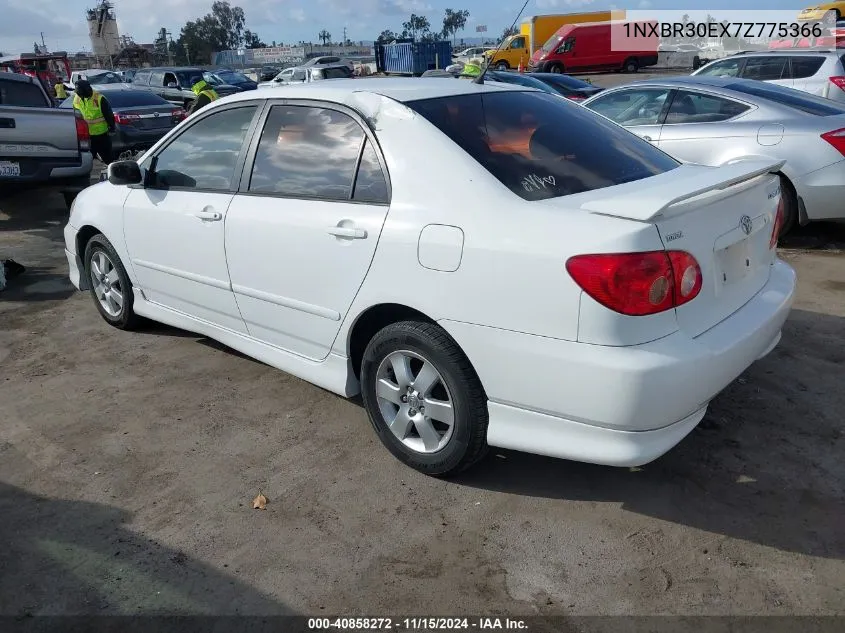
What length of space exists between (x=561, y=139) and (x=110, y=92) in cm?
1258

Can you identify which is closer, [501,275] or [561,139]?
[501,275]

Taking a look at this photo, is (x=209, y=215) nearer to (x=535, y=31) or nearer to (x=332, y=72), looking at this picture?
(x=332, y=72)

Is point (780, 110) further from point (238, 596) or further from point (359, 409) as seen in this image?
point (238, 596)

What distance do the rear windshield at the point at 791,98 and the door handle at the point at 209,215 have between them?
5.37 metres

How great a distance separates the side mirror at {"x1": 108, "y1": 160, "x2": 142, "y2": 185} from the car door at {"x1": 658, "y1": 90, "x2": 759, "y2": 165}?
480 centimetres

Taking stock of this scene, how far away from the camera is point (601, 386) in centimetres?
255

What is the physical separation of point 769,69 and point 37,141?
1049 cm

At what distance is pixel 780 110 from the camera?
6.54 m

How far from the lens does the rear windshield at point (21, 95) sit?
910 centimetres

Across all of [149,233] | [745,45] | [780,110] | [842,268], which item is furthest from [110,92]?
[745,45]

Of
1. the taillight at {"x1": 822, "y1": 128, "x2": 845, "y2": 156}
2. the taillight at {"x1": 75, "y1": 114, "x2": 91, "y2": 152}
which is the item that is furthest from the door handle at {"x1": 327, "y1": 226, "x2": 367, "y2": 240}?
the taillight at {"x1": 75, "y1": 114, "x2": 91, "y2": 152}

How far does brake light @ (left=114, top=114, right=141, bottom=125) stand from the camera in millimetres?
12773

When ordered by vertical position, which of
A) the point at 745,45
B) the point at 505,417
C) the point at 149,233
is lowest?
the point at 505,417

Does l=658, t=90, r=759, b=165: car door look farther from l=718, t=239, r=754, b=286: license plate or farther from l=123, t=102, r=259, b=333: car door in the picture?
l=123, t=102, r=259, b=333: car door
